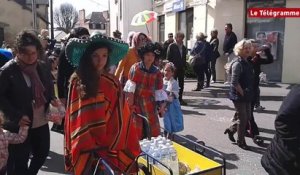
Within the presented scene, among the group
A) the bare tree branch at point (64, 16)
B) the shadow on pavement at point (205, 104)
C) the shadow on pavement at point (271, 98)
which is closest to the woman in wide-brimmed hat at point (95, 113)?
the shadow on pavement at point (205, 104)

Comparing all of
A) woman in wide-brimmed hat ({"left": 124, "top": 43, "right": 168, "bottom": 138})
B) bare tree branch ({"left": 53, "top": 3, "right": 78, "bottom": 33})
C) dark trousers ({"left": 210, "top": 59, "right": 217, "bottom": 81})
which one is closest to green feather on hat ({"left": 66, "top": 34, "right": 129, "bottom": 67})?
woman in wide-brimmed hat ({"left": 124, "top": 43, "right": 168, "bottom": 138})

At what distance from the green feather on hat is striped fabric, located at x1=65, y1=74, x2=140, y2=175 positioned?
Result: 0.69 ft

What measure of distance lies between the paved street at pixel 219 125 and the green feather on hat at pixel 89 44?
8.47 feet

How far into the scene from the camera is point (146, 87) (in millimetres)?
4539

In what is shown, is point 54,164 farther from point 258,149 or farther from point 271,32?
point 271,32

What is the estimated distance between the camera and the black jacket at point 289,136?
226 centimetres

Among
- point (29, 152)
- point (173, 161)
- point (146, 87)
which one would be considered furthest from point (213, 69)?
point (29, 152)

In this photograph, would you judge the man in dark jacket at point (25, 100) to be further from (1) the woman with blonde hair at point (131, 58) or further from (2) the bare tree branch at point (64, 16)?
(2) the bare tree branch at point (64, 16)

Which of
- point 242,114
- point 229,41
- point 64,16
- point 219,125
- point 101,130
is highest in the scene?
point 64,16

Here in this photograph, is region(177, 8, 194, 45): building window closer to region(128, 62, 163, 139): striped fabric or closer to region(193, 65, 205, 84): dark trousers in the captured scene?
region(193, 65, 205, 84): dark trousers

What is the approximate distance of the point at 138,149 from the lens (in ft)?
9.28

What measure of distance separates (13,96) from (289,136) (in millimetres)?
2512

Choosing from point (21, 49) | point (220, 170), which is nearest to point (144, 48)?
point (21, 49)

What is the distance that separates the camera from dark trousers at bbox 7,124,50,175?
357cm
